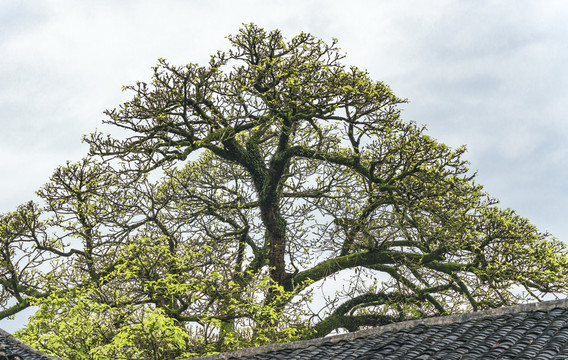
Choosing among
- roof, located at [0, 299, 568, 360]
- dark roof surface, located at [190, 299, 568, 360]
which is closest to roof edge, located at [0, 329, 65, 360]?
roof, located at [0, 299, 568, 360]

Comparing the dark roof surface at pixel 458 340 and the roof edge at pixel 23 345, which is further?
the roof edge at pixel 23 345

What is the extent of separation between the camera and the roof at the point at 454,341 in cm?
807

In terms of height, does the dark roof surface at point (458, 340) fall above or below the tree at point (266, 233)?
below

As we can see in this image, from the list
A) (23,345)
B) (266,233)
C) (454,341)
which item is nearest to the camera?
(454,341)

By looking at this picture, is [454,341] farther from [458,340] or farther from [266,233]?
[266,233]

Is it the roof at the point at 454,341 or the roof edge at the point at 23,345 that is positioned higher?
the roof edge at the point at 23,345

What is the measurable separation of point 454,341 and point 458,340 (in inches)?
2.8

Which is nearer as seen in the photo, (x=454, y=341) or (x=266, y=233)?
(x=454, y=341)

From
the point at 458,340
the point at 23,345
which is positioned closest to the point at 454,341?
the point at 458,340

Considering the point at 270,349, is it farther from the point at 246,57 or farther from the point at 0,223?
the point at 0,223

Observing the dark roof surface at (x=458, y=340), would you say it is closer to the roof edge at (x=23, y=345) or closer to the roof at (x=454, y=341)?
the roof at (x=454, y=341)

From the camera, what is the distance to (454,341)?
873cm

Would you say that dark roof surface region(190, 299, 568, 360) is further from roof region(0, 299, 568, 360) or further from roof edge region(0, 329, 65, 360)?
roof edge region(0, 329, 65, 360)

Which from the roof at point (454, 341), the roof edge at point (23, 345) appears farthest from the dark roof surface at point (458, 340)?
the roof edge at point (23, 345)
